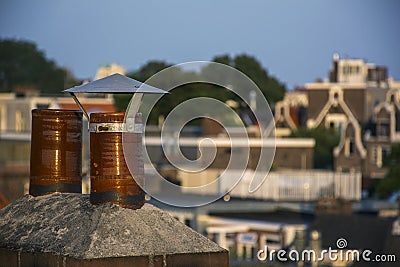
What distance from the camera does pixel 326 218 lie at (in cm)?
2791

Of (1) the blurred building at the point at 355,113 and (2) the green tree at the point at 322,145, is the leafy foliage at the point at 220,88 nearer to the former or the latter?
(1) the blurred building at the point at 355,113

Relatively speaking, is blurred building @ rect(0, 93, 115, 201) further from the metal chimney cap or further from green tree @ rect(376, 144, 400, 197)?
the metal chimney cap

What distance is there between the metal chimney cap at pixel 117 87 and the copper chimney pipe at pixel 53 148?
413 millimetres

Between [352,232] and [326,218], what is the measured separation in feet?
10.5

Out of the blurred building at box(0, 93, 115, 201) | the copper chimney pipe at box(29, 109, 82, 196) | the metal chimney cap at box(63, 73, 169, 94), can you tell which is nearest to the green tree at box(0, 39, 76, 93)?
the blurred building at box(0, 93, 115, 201)

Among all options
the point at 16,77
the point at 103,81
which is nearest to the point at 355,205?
the point at 103,81

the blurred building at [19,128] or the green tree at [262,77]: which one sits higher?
the green tree at [262,77]

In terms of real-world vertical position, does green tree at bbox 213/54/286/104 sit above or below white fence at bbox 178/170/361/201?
above

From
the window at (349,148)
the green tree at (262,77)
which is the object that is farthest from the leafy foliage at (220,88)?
the window at (349,148)

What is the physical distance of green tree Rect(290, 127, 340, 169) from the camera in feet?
179

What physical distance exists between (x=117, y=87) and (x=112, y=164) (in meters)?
0.39

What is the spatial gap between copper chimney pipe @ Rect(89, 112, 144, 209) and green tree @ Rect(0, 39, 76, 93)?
5675cm

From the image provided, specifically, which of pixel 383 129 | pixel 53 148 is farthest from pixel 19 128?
pixel 53 148

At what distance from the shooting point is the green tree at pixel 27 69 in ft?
210
